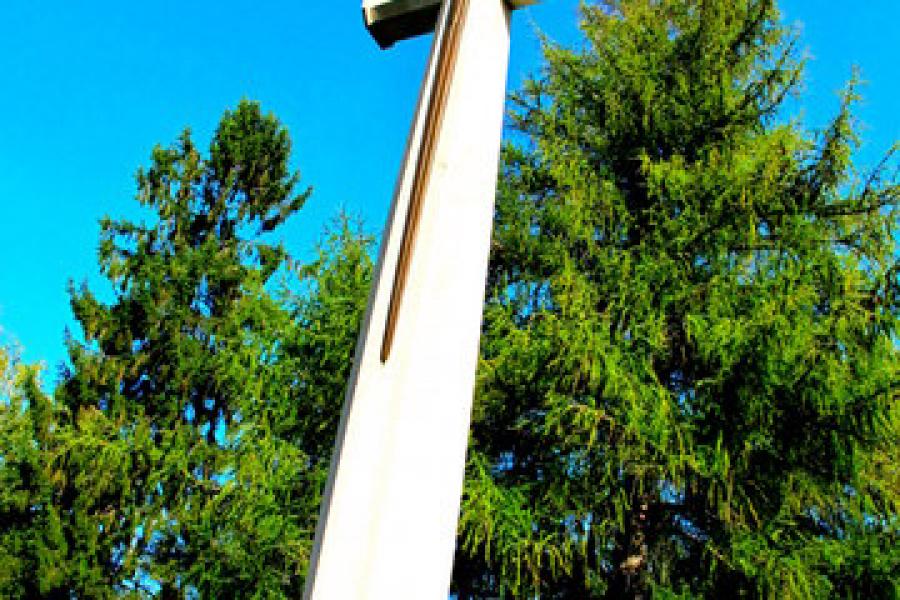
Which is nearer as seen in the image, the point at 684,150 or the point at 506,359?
the point at 506,359

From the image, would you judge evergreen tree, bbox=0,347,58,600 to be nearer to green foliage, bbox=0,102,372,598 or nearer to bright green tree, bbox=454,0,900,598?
green foliage, bbox=0,102,372,598

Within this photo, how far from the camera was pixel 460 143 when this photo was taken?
905mm

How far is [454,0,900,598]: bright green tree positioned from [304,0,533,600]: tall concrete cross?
10.8 feet

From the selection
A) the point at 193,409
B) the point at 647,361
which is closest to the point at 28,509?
the point at 193,409

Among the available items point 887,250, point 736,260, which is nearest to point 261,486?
point 736,260

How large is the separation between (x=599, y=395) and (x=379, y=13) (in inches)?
138

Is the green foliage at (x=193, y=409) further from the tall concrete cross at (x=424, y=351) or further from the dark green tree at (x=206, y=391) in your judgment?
the tall concrete cross at (x=424, y=351)

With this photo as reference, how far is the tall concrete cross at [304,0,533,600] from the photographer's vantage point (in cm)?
70

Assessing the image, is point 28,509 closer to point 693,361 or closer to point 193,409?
point 193,409

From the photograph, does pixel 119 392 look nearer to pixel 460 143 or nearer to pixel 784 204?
pixel 784 204

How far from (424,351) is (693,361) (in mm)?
4241

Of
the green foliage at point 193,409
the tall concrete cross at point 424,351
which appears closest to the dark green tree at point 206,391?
the green foliage at point 193,409

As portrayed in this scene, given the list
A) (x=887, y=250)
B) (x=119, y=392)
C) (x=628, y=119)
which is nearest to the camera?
(x=887, y=250)

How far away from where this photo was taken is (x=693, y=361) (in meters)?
4.71
